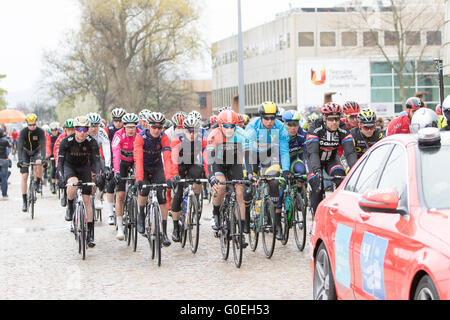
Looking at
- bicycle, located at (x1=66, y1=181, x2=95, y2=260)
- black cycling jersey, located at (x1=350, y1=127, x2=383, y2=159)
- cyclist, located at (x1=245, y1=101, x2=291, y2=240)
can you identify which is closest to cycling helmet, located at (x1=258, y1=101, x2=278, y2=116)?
cyclist, located at (x1=245, y1=101, x2=291, y2=240)

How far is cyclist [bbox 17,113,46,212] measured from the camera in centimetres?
1886

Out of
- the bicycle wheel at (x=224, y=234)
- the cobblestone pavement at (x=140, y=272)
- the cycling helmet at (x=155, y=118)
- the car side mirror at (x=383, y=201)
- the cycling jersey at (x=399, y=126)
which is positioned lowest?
the cobblestone pavement at (x=140, y=272)

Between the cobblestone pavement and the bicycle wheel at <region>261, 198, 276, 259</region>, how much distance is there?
0.45ft

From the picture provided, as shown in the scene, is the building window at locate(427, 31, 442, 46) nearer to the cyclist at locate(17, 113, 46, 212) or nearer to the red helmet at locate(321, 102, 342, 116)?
the cyclist at locate(17, 113, 46, 212)

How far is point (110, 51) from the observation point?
194 feet

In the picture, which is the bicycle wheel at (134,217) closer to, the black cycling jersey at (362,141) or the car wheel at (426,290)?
the black cycling jersey at (362,141)

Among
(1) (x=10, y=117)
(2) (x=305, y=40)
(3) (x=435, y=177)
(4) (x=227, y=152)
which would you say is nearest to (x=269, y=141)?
(4) (x=227, y=152)

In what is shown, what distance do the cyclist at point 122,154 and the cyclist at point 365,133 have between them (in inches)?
133

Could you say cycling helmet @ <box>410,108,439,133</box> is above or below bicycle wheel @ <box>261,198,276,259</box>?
above

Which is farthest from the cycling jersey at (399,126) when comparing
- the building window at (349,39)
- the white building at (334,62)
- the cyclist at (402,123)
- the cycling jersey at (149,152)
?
the building window at (349,39)

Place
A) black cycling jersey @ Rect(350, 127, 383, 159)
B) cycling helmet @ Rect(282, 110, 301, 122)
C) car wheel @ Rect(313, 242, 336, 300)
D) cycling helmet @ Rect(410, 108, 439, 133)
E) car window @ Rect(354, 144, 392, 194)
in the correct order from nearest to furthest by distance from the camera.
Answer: car window @ Rect(354, 144, 392, 194), car wheel @ Rect(313, 242, 336, 300), cycling helmet @ Rect(410, 108, 439, 133), black cycling jersey @ Rect(350, 127, 383, 159), cycling helmet @ Rect(282, 110, 301, 122)

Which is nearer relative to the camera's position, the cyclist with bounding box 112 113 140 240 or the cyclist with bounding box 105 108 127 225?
the cyclist with bounding box 112 113 140 240

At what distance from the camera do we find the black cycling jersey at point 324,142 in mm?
11289
